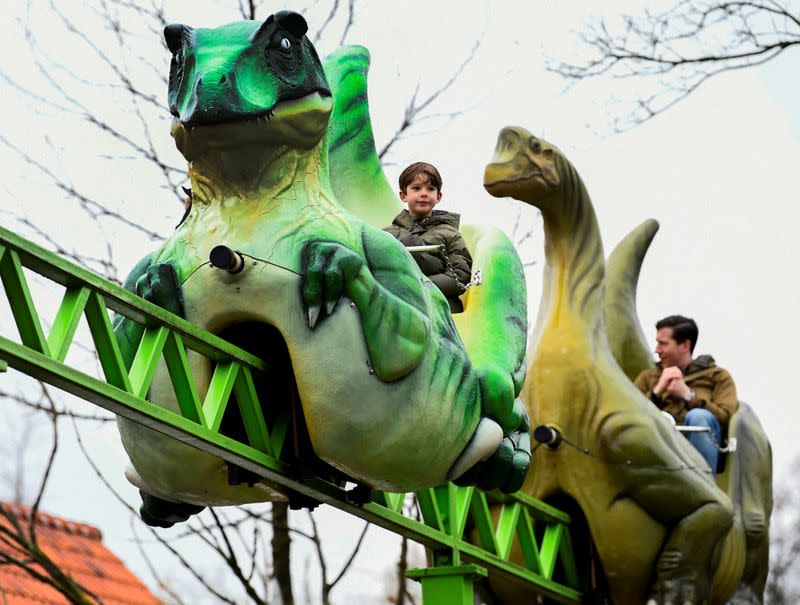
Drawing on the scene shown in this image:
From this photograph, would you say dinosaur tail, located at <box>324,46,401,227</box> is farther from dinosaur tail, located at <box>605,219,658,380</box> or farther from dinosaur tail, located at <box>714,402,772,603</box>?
dinosaur tail, located at <box>714,402,772,603</box>

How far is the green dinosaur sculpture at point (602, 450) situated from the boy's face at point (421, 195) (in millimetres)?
1733

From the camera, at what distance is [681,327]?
7.80 metres

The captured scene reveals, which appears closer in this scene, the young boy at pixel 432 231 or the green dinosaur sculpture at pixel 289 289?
the green dinosaur sculpture at pixel 289 289

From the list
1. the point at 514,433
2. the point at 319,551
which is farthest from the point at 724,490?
the point at 514,433

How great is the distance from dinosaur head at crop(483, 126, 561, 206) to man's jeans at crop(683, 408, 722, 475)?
Result: 52.7 inches

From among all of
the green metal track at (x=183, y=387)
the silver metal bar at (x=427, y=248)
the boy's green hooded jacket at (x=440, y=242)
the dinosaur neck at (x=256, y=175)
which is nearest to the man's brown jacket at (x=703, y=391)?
the green metal track at (x=183, y=387)

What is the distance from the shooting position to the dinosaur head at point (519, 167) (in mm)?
7430

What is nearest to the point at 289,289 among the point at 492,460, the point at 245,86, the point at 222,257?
the point at 222,257

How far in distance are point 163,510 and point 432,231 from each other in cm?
135

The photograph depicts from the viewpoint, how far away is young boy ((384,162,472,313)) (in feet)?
18.2

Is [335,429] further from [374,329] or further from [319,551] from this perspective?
[319,551]

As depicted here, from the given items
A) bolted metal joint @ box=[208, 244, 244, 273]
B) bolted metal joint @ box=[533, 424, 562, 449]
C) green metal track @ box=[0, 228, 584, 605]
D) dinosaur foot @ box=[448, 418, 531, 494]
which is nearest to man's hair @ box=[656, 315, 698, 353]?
bolted metal joint @ box=[533, 424, 562, 449]

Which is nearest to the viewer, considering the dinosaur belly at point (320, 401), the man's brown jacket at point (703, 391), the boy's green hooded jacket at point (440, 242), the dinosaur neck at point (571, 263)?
the dinosaur belly at point (320, 401)

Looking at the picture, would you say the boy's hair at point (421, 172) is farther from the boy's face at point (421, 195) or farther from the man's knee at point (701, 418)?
the man's knee at point (701, 418)
